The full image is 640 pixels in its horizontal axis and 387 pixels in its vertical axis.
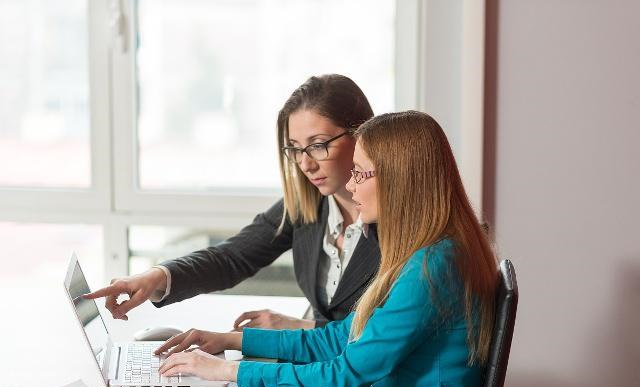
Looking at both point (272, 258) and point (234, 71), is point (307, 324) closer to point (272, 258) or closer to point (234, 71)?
point (272, 258)

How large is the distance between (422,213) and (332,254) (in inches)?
25.1

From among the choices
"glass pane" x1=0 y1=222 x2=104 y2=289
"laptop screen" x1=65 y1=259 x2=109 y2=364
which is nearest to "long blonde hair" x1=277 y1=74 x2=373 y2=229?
"laptop screen" x1=65 y1=259 x2=109 y2=364

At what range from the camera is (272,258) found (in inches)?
95.8

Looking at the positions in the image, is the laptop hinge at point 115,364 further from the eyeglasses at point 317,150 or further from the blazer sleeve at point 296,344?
the eyeglasses at point 317,150

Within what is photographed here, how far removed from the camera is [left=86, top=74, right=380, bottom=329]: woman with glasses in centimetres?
210

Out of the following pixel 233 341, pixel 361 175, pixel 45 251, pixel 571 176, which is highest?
pixel 361 175

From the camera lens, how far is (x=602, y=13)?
259 cm

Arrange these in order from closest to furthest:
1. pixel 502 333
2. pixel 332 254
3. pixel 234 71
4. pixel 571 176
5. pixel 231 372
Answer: pixel 502 333 < pixel 231 372 < pixel 332 254 < pixel 571 176 < pixel 234 71

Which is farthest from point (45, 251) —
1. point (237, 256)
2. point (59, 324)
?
point (237, 256)

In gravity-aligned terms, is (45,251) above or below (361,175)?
below

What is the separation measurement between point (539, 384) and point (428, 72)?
98 centimetres

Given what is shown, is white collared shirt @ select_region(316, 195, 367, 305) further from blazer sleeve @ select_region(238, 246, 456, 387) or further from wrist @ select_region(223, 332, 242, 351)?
blazer sleeve @ select_region(238, 246, 456, 387)

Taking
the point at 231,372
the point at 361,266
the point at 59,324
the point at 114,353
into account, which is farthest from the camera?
the point at 59,324

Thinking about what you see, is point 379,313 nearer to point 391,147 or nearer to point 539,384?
point 391,147
